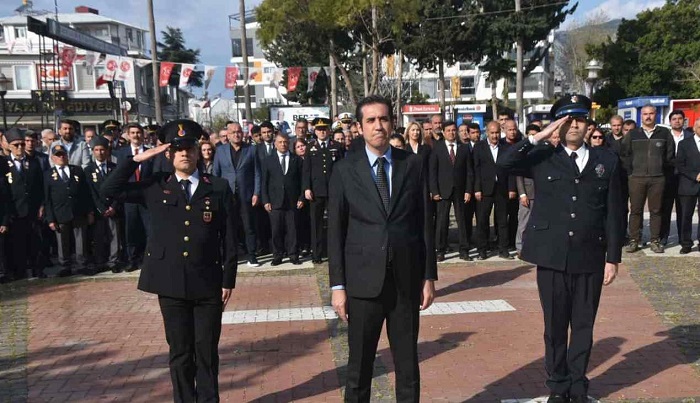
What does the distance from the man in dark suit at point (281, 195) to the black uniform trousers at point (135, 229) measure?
5.95 feet

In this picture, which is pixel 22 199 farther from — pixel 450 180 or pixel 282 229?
pixel 450 180

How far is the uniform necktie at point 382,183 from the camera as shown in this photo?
3.60 m

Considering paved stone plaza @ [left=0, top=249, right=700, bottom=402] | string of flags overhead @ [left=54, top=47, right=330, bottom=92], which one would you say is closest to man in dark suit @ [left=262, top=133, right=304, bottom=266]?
paved stone plaza @ [left=0, top=249, right=700, bottom=402]

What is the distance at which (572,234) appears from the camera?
4273mm

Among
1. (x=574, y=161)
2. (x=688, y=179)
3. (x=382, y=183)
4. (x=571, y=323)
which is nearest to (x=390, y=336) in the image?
(x=382, y=183)

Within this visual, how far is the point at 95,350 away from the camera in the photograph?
19.4ft

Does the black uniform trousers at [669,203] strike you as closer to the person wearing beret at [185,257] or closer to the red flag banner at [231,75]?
the person wearing beret at [185,257]

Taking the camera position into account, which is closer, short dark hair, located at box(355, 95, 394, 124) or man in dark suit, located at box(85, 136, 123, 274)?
short dark hair, located at box(355, 95, 394, 124)

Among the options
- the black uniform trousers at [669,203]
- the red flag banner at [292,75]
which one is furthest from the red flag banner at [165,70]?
the black uniform trousers at [669,203]

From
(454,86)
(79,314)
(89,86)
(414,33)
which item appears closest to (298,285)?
(79,314)

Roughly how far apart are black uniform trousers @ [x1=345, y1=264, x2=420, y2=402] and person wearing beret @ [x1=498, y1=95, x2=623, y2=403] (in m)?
1.19

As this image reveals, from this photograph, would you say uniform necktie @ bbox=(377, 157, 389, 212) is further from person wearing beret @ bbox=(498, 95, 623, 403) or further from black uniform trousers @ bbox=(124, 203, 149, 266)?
black uniform trousers @ bbox=(124, 203, 149, 266)

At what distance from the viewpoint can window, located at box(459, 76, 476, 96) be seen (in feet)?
248

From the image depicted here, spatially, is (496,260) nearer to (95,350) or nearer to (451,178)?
(451,178)
